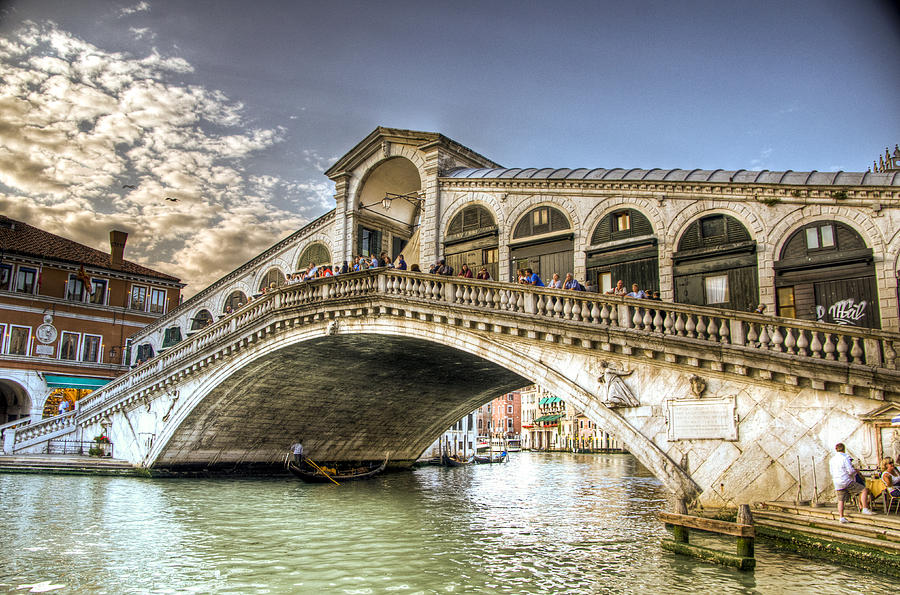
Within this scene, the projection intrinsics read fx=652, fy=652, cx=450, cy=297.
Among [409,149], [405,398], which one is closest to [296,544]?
[409,149]

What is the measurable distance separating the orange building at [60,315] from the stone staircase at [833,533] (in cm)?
2950

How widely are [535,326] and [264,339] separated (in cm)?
1005

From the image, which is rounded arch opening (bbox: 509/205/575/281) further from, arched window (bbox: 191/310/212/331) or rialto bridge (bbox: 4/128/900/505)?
arched window (bbox: 191/310/212/331)

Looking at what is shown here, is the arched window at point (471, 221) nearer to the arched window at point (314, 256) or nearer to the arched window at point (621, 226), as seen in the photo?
the arched window at point (621, 226)

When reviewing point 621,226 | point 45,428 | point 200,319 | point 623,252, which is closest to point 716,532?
point 623,252

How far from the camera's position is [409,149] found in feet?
72.1

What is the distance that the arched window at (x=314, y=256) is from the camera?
81.4ft

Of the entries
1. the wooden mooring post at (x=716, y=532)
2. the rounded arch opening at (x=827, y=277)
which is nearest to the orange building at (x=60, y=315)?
the wooden mooring post at (x=716, y=532)

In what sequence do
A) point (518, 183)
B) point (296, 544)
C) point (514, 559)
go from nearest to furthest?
1. point (514, 559)
2. point (296, 544)
3. point (518, 183)

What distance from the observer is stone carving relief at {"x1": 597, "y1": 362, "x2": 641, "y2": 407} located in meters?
13.2

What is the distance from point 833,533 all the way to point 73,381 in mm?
34709

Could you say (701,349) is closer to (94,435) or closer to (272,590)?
(272,590)

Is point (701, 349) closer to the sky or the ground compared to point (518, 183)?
closer to the ground

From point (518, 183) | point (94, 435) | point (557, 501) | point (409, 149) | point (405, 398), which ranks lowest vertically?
point (557, 501)
